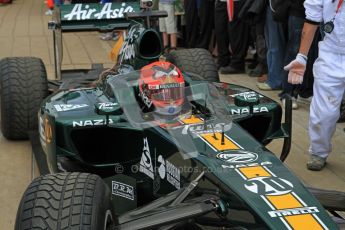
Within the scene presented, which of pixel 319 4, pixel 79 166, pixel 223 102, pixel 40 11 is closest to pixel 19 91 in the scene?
pixel 79 166

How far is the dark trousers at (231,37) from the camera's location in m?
8.25

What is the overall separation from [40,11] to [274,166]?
13.4 meters

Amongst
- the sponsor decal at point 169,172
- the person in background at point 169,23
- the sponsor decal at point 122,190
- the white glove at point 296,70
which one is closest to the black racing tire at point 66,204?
the sponsor decal at point 169,172

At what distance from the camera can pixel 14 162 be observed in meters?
5.31

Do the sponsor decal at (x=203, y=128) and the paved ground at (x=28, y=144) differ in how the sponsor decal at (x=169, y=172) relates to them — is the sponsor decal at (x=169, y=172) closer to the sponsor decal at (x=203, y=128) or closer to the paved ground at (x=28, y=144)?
the sponsor decal at (x=203, y=128)

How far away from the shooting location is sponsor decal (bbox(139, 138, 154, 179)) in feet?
12.1

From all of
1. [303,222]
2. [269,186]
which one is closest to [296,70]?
[269,186]

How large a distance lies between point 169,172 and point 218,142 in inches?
14.2

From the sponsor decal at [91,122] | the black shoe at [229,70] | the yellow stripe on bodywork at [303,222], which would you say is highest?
the sponsor decal at [91,122]

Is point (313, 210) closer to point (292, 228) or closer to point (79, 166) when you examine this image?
point (292, 228)

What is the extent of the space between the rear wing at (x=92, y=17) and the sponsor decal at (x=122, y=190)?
2.49 metres

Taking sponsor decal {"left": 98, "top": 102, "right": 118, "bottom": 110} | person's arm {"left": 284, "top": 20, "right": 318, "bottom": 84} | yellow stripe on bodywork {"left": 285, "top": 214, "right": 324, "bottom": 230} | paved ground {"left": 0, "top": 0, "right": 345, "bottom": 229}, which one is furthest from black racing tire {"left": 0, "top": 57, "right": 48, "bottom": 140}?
yellow stripe on bodywork {"left": 285, "top": 214, "right": 324, "bottom": 230}

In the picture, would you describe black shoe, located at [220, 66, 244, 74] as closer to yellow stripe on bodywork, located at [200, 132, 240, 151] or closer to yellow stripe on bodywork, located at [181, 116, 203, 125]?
yellow stripe on bodywork, located at [181, 116, 203, 125]

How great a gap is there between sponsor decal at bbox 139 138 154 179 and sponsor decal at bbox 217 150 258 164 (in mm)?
608
